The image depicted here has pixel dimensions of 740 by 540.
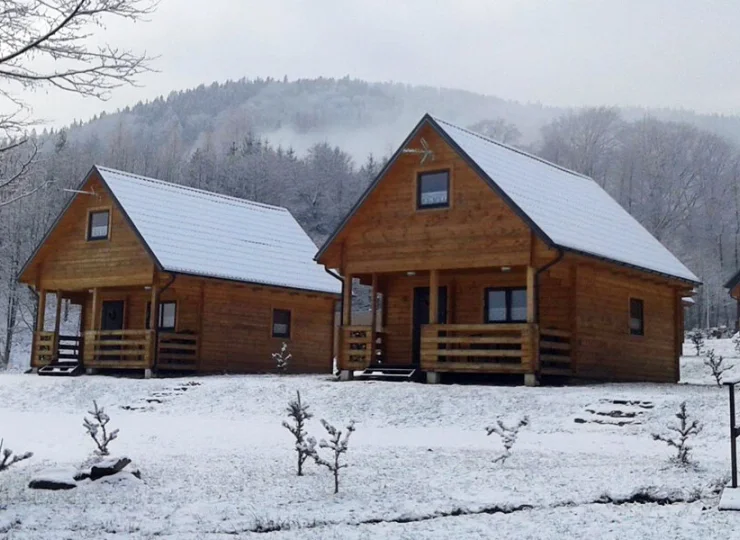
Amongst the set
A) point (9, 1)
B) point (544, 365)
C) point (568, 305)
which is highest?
point (9, 1)

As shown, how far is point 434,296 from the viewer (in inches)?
907

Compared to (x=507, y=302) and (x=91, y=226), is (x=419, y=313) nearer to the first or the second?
(x=507, y=302)

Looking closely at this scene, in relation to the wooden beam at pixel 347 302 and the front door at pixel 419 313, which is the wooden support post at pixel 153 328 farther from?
the front door at pixel 419 313

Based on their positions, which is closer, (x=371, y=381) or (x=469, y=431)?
(x=469, y=431)

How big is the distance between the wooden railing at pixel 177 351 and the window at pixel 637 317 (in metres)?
12.8

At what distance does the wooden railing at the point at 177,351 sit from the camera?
28.6 meters

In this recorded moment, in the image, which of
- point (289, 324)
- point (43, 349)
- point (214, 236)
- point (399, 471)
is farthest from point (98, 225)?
point (399, 471)

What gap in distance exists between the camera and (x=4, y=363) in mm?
47250

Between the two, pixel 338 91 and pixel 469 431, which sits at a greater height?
pixel 338 91

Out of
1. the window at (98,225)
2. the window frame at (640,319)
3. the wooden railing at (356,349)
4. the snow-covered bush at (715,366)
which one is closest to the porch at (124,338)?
the window at (98,225)

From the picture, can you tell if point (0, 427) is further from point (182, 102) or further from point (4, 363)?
point (182, 102)

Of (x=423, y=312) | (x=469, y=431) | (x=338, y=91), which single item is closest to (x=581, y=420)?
(x=469, y=431)

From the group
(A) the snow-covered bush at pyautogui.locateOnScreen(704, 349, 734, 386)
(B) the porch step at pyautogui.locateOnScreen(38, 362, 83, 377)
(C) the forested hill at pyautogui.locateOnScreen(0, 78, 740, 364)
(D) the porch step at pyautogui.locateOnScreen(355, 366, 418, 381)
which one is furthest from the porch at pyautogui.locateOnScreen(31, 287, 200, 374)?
(C) the forested hill at pyautogui.locateOnScreen(0, 78, 740, 364)

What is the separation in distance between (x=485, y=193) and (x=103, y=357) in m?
14.0
